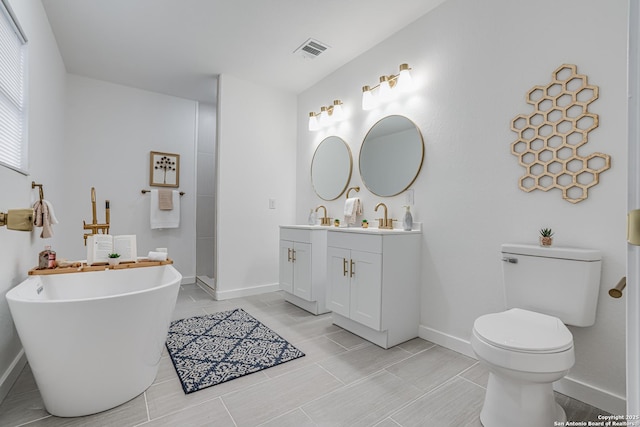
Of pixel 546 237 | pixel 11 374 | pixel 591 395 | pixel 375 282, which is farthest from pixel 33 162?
pixel 591 395

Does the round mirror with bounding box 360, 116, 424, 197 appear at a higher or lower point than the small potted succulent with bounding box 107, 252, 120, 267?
higher

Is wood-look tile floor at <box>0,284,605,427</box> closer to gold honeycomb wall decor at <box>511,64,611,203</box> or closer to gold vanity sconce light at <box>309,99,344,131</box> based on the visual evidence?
gold honeycomb wall decor at <box>511,64,611,203</box>

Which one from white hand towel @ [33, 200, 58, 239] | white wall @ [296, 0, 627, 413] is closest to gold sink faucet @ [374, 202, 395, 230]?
white wall @ [296, 0, 627, 413]

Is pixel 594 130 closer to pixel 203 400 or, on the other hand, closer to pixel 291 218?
pixel 203 400

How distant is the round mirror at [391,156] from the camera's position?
2557mm

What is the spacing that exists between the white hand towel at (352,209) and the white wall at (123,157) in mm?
2521

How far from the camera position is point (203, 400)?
1616 mm

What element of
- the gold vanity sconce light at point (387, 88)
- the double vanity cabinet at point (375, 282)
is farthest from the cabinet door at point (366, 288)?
the gold vanity sconce light at point (387, 88)

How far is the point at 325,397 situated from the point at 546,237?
5.09 feet

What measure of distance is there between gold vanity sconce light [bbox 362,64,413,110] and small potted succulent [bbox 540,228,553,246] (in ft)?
5.03

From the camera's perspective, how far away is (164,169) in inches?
163

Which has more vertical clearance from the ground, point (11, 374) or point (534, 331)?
point (534, 331)

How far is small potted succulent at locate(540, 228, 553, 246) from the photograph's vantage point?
1710 mm

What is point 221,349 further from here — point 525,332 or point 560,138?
point 560,138
